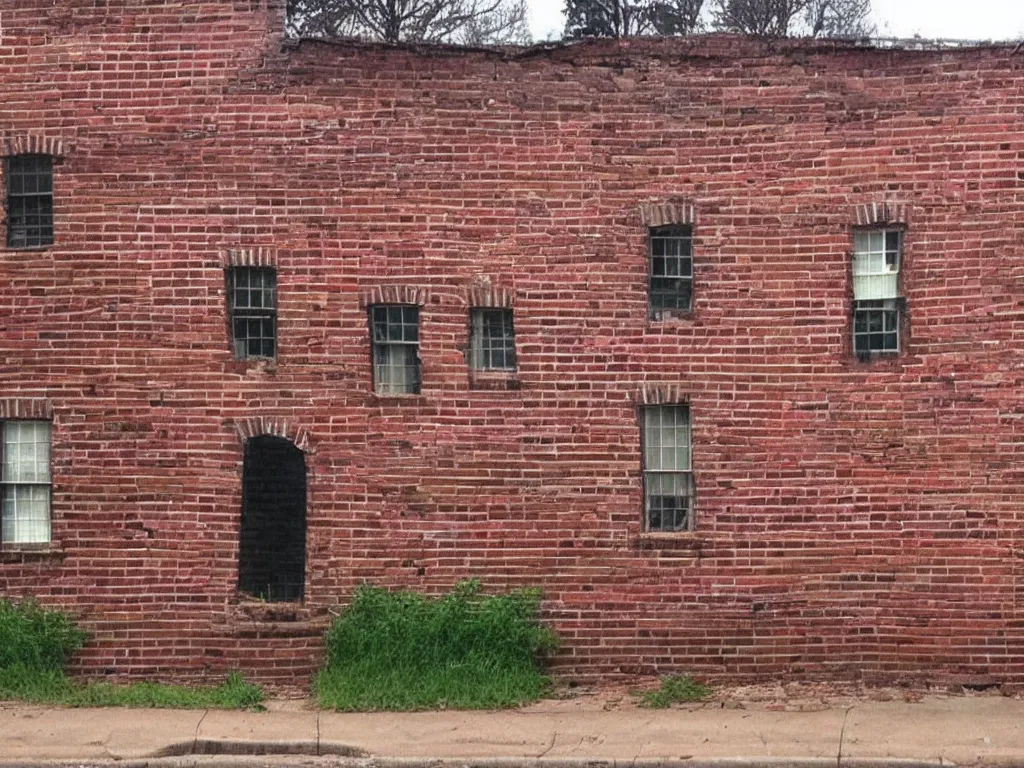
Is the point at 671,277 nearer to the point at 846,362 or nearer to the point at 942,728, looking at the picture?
the point at 846,362

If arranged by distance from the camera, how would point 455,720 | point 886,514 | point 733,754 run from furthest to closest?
point 886,514, point 455,720, point 733,754

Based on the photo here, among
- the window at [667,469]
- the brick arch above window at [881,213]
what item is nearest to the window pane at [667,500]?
the window at [667,469]

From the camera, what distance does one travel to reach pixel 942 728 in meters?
14.7

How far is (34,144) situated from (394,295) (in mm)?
4040

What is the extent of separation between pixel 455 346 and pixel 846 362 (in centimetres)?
397

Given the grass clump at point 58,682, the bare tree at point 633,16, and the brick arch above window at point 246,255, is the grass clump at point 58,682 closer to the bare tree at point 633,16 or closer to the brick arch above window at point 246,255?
the brick arch above window at point 246,255

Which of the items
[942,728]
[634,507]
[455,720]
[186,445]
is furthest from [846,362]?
[186,445]

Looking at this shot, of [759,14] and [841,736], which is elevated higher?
[759,14]

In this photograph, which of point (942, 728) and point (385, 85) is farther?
point (385, 85)

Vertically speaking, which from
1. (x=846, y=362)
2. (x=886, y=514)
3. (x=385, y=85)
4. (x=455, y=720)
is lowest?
(x=455, y=720)

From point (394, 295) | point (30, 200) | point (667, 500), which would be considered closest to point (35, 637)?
point (30, 200)

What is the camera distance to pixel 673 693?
1602cm

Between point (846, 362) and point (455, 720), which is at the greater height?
point (846, 362)

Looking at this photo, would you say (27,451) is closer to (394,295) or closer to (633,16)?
(394,295)
